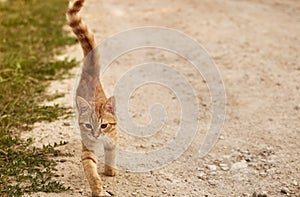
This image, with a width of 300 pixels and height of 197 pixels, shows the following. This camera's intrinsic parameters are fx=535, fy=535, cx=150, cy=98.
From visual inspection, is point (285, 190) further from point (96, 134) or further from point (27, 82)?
point (27, 82)

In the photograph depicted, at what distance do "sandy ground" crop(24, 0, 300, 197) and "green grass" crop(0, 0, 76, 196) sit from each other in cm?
17

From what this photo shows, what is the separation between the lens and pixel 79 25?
14.6ft

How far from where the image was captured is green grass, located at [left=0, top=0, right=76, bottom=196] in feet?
14.5

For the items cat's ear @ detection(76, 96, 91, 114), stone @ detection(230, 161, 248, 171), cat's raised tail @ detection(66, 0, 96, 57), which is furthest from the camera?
stone @ detection(230, 161, 248, 171)

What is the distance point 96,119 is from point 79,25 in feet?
2.85

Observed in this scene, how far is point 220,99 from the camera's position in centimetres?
613

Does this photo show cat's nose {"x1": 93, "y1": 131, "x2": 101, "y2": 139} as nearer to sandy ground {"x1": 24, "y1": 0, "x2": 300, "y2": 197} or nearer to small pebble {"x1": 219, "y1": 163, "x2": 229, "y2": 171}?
sandy ground {"x1": 24, "y1": 0, "x2": 300, "y2": 197}

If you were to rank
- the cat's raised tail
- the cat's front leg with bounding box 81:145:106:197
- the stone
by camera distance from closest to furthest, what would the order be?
the cat's front leg with bounding box 81:145:106:197
the cat's raised tail
the stone

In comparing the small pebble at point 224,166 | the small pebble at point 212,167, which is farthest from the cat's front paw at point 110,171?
the small pebble at point 224,166

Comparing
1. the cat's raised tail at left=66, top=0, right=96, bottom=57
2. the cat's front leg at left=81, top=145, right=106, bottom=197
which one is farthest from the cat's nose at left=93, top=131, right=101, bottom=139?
the cat's raised tail at left=66, top=0, right=96, bottom=57

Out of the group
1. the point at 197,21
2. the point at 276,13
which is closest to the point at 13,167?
the point at 197,21

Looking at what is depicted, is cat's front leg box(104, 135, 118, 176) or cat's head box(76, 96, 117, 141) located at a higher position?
cat's head box(76, 96, 117, 141)

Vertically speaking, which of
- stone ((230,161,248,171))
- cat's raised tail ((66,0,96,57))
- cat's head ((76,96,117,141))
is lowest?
cat's head ((76,96,117,141))

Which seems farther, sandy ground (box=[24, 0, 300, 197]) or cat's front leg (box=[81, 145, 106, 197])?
sandy ground (box=[24, 0, 300, 197])
